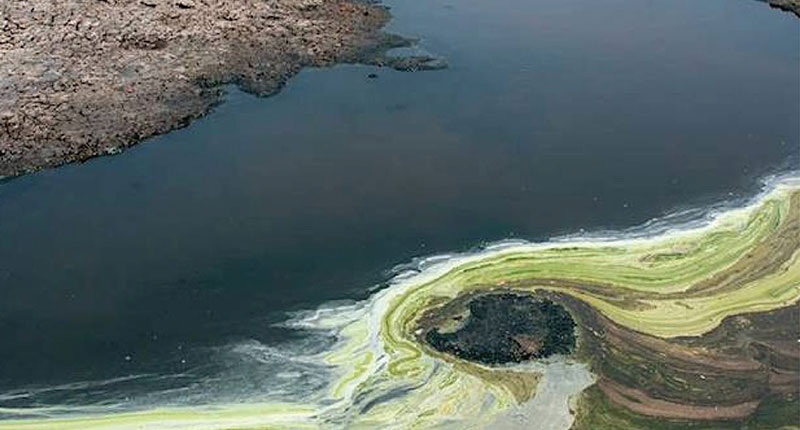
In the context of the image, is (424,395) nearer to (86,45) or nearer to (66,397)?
(66,397)

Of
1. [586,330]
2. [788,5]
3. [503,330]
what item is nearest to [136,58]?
[503,330]

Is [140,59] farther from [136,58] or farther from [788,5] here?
[788,5]

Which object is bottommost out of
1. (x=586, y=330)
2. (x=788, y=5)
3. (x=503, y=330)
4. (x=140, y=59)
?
(x=586, y=330)

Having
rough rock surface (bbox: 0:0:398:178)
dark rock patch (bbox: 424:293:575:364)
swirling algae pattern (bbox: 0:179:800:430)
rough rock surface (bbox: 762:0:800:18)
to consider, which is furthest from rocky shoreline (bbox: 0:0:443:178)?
rough rock surface (bbox: 762:0:800:18)

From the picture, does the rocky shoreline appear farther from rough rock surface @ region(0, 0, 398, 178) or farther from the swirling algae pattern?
the swirling algae pattern

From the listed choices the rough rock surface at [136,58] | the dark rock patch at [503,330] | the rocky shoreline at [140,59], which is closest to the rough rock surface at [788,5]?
the rocky shoreline at [140,59]

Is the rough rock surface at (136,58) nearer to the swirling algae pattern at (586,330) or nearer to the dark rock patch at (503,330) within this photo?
the swirling algae pattern at (586,330)

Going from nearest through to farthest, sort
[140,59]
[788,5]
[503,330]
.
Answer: [503,330], [140,59], [788,5]
